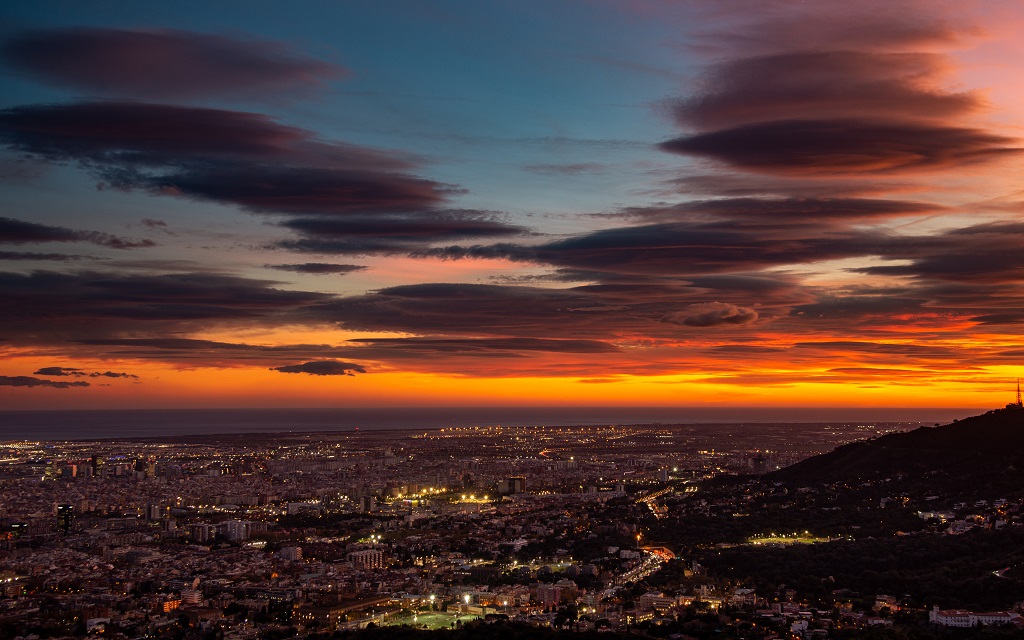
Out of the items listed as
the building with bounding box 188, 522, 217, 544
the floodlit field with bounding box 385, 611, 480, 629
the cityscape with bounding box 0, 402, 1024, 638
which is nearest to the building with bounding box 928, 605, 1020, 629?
the cityscape with bounding box 0, 402, 1024, 638

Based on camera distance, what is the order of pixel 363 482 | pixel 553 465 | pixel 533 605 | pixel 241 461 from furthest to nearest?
1. pixel 241 461
2. pixel 553 465
3. pixel 363 482
4. pixel 533 605

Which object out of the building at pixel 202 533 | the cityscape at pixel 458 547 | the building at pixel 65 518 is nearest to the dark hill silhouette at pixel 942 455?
the cityscape at pixel 458 547

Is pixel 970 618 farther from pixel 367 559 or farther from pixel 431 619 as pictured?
pixel 367 559

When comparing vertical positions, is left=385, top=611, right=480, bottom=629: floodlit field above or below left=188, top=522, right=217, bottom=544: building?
below

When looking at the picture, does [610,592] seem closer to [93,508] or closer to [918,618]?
[918,618]

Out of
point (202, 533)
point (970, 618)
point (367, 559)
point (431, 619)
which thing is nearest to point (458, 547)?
point (367, 559)

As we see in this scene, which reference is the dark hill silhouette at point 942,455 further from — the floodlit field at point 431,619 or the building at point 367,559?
the floodlit field at point 431,619

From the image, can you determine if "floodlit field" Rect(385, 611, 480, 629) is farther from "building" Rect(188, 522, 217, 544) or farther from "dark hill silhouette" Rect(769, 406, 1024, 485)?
"dark hill silhouette" Rect(769, 406, 1024, 485)

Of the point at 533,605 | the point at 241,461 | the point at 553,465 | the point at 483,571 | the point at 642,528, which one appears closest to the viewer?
the point at 533,605

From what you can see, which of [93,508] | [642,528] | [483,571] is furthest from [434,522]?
[93,508]
